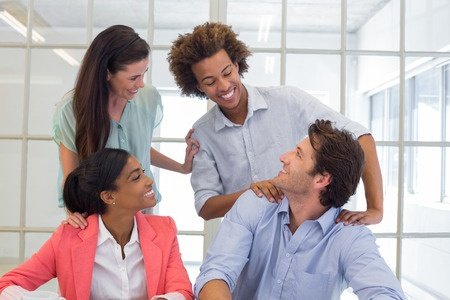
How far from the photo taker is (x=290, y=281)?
176 cm

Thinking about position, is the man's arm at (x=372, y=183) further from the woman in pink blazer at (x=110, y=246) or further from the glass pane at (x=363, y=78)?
the glass pane at (x=363, y=78)

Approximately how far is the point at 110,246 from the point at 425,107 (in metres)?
2.22

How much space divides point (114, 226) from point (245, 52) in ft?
2.55

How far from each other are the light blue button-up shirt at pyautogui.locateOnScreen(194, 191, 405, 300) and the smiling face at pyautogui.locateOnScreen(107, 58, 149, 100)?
54 centimetres

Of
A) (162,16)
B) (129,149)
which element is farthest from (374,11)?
(129,149)

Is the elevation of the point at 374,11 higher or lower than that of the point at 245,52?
higher

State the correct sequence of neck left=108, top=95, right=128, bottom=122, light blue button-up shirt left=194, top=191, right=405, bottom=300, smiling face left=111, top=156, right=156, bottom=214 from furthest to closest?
neck left=108, top=95, right=128, bottom=122 → smiling face left=111, top=156, right=156, bottom=214 → light blue button-up shirt left=194, top=191, right=405, bottom=300

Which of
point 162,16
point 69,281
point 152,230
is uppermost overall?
point 162,16

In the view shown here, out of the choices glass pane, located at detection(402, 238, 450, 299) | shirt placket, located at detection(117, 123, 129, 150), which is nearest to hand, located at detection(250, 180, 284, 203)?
shirt placket, located at detection(117, 123, 129, 150)

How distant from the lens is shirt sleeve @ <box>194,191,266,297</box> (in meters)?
1.74

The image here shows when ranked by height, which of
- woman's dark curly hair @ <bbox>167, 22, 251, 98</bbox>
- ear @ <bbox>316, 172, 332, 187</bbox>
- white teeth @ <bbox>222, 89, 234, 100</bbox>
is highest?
woman's dark curly hair @ <bbox>167, 22, 251, 98</bbox>

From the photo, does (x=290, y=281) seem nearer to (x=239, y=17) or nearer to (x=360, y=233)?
(x=360, y=233)

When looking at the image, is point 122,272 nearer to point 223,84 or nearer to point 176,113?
point 223,84

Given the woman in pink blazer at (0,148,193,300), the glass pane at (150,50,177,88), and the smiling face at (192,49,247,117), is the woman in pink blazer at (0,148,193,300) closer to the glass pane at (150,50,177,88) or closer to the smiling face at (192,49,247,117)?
the smiling face at (192,49,247,117)
